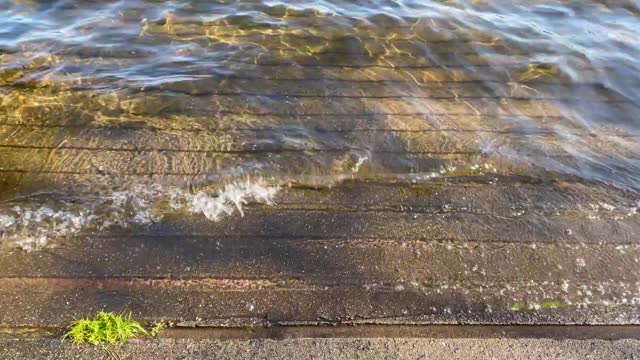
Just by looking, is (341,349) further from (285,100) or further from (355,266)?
(285,100)

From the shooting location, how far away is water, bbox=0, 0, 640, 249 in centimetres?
364

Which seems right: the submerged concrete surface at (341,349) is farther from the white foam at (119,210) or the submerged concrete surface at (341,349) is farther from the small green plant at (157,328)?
the white foam at (119,210)

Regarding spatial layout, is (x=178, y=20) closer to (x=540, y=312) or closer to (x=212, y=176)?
(x=212, y=176)

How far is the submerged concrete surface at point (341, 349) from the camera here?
2.29 meters

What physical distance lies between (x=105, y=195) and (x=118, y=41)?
293cm

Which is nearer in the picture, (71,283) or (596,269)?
(71,283)

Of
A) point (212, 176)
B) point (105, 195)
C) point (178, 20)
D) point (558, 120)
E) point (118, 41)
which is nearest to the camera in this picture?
point (105, 195)

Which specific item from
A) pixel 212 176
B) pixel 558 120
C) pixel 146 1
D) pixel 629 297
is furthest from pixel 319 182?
pixel 146 1

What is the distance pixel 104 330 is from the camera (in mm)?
2393

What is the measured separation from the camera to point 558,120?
4676 millimetres

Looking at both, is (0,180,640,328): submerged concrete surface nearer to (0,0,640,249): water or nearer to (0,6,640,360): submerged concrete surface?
(0,6,640,360): submerged concrete surface

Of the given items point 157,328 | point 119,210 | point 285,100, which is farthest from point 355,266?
point 285,100

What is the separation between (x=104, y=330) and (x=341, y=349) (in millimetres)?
1007

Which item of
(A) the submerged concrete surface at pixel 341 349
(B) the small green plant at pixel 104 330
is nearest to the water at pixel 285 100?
(B) the small green plant at pixel 104 330
